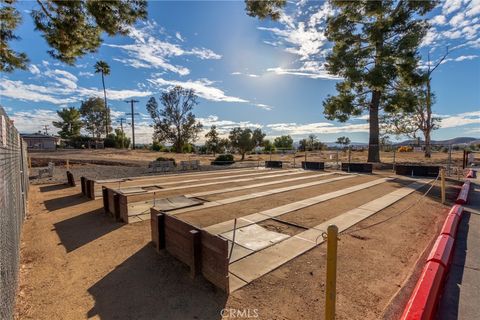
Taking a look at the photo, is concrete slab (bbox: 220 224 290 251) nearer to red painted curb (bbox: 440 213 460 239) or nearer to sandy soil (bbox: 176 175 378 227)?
sandy soil (bbox: 176 175 378 227)

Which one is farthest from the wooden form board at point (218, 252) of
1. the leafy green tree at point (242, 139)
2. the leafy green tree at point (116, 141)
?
the leafy green tree at point (116, 141)

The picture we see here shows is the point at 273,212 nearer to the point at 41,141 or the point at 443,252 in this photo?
Answer: the point at 443,252

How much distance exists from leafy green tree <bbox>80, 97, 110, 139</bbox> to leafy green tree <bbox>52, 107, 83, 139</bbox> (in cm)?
475

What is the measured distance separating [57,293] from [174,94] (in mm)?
42063

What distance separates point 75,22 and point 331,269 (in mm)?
9537

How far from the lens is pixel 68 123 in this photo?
168 ft

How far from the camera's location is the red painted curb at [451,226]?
436 centimetres

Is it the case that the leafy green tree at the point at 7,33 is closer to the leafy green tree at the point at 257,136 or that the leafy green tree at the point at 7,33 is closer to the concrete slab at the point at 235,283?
the concrete slab at the point at 235,283

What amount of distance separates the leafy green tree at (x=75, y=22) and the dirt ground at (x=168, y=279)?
602 centimetres

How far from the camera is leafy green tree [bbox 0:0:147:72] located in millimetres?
6832

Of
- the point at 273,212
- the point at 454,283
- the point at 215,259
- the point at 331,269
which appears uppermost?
the point at 331,269

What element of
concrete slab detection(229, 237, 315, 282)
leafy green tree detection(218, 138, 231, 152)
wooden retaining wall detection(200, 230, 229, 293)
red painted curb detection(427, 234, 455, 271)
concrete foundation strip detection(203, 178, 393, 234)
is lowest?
concrete slab detection(229, 237, 315, 282)

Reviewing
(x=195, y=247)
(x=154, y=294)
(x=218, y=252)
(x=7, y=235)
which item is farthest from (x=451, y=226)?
(x=7, y=235)

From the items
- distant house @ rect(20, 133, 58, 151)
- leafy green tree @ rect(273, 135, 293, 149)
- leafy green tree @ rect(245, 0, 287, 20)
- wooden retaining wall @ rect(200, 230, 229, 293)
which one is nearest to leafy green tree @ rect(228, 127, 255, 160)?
leafy green tree @ rect(245, 0, 287, 20)
